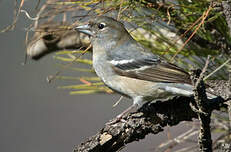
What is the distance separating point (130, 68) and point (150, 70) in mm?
186

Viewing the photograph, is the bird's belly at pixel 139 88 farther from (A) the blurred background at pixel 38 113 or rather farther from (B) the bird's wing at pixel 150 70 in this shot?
(A) the blurred background at pixel 38 113

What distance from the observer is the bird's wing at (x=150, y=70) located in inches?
121

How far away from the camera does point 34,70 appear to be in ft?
30.4

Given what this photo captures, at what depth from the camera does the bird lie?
123 inches

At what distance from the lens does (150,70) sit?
3.36 meters

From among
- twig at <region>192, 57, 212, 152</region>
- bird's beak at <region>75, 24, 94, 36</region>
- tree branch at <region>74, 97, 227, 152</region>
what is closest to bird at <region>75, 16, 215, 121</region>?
bird's beak at <region>75, 24, 94, 36</region>

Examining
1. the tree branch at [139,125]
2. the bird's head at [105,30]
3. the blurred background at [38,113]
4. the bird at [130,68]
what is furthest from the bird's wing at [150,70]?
the blurred background at [38,113]

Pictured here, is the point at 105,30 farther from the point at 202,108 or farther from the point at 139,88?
the point at 202,108

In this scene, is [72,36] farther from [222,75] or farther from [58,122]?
[58,122]

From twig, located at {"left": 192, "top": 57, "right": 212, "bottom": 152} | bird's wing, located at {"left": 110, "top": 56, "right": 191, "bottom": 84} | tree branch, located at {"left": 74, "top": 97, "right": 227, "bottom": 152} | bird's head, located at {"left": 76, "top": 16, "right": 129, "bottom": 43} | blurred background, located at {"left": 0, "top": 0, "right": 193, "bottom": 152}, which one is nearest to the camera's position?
twig, located at {"left": 192, "top": 57, "right": 212, "bottom": 152}

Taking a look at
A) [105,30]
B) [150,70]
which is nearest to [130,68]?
[150,70]

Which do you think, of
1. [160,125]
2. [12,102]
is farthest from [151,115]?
[12,102]

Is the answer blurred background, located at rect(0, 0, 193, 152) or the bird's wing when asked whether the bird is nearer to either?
the bird's wing

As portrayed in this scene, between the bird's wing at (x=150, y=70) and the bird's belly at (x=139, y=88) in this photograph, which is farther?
the bird's belly at (x=139, y=88)
